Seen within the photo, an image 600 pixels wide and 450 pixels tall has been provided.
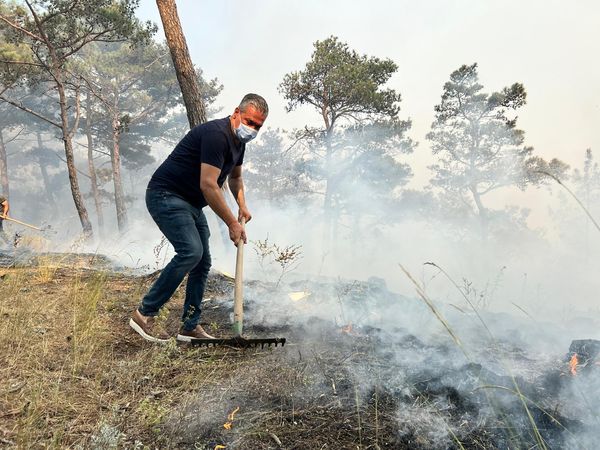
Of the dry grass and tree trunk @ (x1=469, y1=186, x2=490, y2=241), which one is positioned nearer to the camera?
the dry grass

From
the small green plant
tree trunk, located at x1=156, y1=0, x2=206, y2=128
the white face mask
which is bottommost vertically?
the small green plant

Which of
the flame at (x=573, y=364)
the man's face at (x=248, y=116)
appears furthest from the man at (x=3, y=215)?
the flame at (x=573, y=364)

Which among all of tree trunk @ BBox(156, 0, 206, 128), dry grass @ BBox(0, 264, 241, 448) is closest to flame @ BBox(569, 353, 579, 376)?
dry grass @ BBox(0, 264, 241, 448)

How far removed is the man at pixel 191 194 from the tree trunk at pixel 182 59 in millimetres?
4943

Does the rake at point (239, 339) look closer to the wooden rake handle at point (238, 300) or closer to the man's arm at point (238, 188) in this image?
the wooden rake handle at point (238, 300)

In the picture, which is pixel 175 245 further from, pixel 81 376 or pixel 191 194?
pixel 81 376

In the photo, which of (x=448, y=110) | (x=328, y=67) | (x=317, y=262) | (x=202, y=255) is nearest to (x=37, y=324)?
(x=202, y=255)

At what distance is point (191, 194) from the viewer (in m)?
3.07

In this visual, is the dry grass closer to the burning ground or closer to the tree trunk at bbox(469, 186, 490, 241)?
the burning ground

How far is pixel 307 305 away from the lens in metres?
4.46

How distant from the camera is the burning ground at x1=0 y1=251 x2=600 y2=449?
6.10ft

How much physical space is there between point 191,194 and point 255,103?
855 mm

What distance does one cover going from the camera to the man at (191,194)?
2848mm

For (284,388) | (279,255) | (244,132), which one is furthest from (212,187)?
(279,255)
